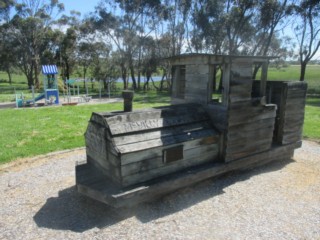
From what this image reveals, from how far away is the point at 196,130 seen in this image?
469cm

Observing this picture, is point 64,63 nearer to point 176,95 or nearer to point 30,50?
point 30,50

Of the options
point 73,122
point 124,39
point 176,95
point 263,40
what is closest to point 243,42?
point 263,40

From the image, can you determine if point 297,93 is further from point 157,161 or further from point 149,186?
point 149,186

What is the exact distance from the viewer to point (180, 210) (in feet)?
13.6

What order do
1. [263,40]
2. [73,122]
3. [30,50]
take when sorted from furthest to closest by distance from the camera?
[30,50] → [263,40] → [73,122]

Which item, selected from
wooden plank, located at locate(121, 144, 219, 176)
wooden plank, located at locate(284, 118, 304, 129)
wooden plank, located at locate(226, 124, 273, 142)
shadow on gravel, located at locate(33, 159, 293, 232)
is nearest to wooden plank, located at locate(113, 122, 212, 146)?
wooden plank, located at locate(121, 144, 219, 176)

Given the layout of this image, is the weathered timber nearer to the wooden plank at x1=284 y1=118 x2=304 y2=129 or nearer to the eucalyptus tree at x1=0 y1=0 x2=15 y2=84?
the wooden plank at x1=284 y1=118 x2=304 y2=129

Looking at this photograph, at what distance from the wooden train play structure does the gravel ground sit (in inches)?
12.2

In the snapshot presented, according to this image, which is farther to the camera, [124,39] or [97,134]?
[124,39]

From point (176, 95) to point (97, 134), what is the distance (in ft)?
8.40

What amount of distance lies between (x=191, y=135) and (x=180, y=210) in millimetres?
1262

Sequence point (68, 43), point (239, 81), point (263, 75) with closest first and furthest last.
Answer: point (239, 81), point (263, 75), point (68, 43)

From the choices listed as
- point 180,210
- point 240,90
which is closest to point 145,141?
point 180,210

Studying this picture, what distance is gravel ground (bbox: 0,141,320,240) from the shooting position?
11.7ft
